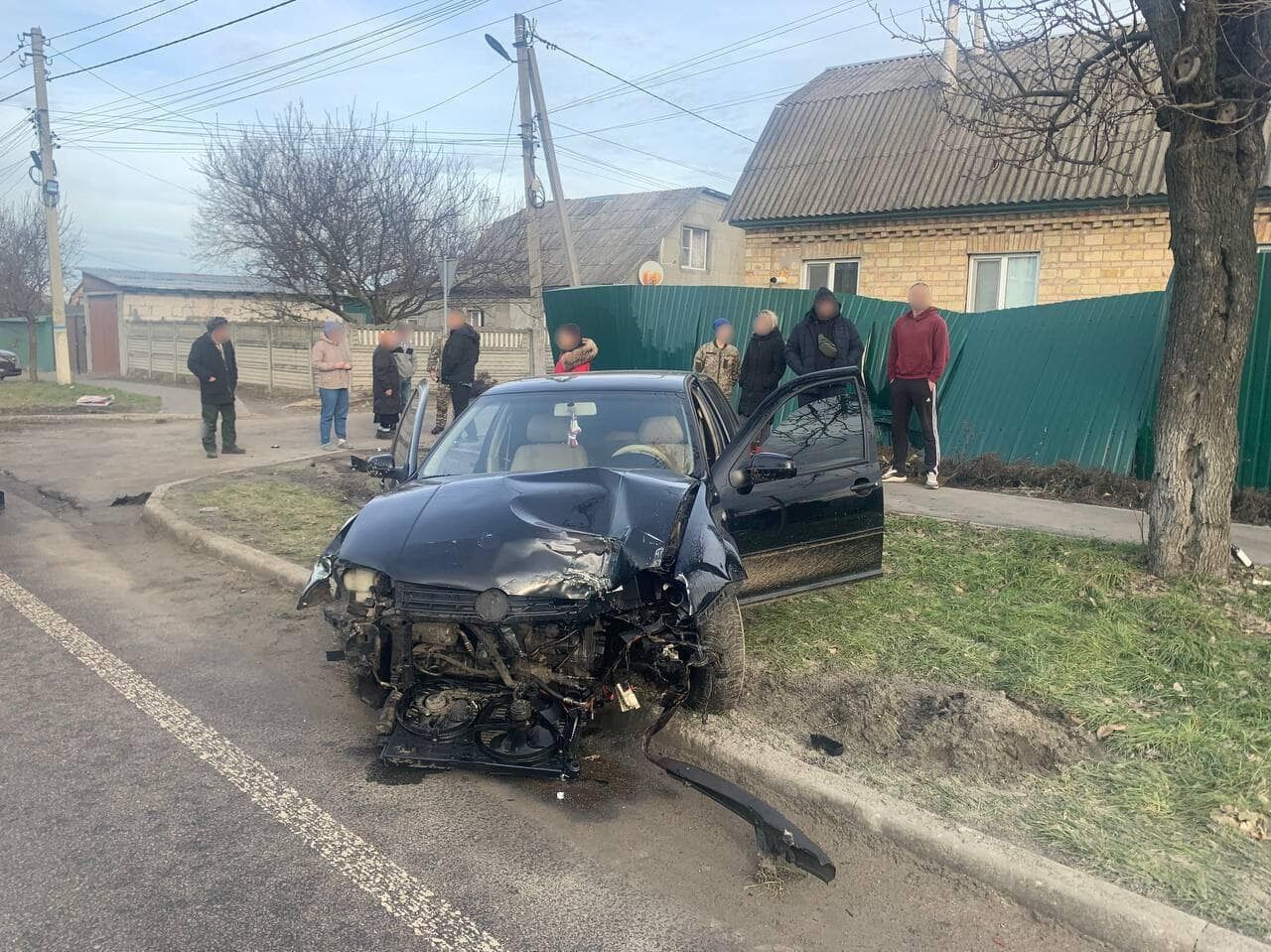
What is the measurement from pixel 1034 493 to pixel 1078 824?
610cm

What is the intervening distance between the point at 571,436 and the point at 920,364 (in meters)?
5.06

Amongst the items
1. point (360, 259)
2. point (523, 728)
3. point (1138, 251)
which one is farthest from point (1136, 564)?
point (360, 259)

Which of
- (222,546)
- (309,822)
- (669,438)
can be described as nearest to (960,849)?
(309,822)

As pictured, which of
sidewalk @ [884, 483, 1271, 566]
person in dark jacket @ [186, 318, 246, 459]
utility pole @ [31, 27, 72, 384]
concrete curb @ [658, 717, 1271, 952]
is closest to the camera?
concrete curb @ [658, 717, 1271, 952]

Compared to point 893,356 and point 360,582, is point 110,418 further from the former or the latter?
point 360,582

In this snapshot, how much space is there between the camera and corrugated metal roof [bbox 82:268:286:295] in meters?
37.6

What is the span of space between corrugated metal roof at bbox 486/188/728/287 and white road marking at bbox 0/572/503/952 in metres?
28.5

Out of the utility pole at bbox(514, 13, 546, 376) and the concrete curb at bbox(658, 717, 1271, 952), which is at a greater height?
the utility pole at bbox(514, 13, 546, 376)

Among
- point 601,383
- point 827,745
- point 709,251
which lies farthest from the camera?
point 709,251

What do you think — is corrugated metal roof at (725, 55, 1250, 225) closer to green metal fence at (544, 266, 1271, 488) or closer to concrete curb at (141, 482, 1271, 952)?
green metal fence at (544, 266, 1271, 488)

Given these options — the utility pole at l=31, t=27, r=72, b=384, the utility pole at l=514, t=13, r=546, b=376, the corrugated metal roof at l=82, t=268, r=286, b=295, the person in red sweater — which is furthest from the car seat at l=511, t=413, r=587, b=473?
the corrugated metal roof at l=82, t=268, r=286, b=295

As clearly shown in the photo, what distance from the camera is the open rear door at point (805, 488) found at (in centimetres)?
487

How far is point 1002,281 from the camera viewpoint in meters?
14.3

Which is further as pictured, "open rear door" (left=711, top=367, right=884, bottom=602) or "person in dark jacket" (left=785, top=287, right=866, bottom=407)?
"person in dark jacket" (left=785, top=287, right=866, bottom=407)
